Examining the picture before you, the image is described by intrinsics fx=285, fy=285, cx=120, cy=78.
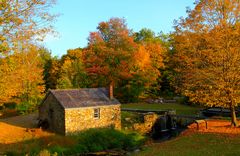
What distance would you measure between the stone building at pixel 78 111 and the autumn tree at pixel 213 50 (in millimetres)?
10894

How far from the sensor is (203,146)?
20734mm

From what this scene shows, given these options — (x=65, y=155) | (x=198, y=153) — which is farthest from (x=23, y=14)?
(x=65, y=155)

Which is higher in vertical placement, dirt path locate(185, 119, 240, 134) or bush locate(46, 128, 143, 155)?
dirt path locate(185, 119, 240, 134)

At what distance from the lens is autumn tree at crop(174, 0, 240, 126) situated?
76.5 feet

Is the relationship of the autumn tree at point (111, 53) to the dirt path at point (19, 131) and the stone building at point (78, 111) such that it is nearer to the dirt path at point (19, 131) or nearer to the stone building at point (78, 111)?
the stone building at point (78, 111)

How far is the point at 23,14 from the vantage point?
40.0 feet

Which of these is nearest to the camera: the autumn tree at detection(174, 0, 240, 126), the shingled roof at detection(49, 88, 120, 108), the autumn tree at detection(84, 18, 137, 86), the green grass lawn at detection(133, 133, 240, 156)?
the green grass lawn at detection(133, 133, 240, 156)

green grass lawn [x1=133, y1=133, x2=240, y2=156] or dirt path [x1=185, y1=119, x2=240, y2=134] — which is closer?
green grass lawn [x1=133, y1=133, x2=240, y2=156]

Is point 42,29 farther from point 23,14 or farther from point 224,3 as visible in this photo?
point 224,3

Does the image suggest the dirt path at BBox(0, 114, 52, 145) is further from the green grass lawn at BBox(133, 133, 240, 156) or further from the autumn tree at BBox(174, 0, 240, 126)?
the autumn tree at BBox(174, 0, 240, 126)

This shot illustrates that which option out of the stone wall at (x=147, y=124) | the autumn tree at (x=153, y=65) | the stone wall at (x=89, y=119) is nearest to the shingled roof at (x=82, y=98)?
the stone wall at (x=89, y=119)

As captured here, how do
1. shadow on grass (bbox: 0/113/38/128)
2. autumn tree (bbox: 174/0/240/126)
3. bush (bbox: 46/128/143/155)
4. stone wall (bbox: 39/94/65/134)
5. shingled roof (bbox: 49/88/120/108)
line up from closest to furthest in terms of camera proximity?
autumn tree (bbox: 174/0/240/126) → bush (bbox: 46/128/143/155) → stone wall (bbox: 39/94/65/134) → shingled roof (bbox: 49/88/120/108) → shadow on grass (bbox: 0/113/38/128)

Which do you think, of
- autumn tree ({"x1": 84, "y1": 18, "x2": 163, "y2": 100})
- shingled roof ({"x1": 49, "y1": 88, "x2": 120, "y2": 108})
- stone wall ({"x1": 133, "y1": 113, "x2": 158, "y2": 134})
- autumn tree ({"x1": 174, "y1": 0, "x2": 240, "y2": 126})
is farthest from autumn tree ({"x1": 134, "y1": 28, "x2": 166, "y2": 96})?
autumn tree ({"x1": 174, "y1": 0, "x2": 240, "y2": 126})

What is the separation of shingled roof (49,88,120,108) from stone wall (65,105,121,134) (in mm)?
528
